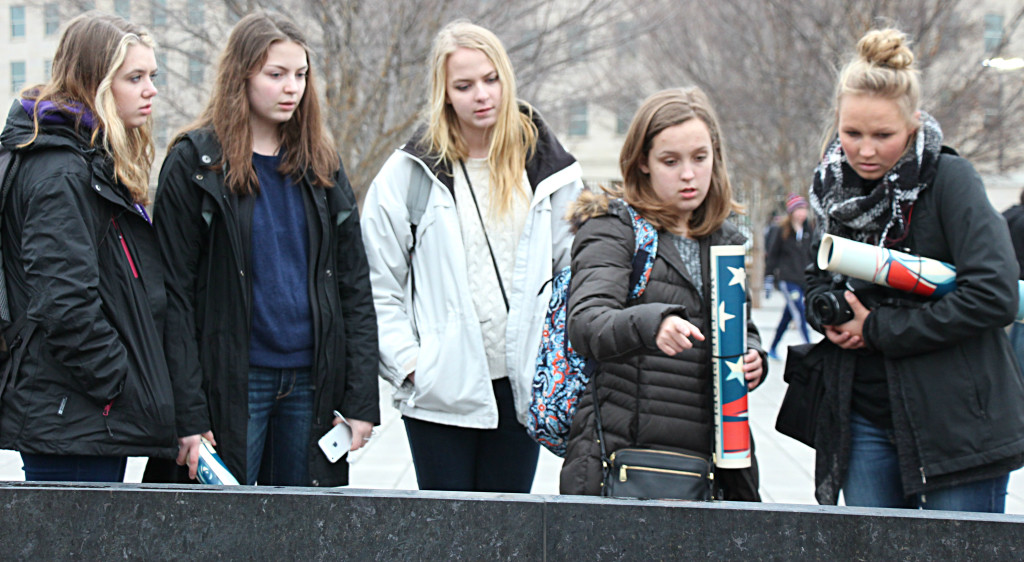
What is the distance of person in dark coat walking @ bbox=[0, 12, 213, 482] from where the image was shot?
7.68 ft

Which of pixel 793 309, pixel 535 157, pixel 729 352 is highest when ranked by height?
pixel 535 157

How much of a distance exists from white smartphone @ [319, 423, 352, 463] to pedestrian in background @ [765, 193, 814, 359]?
8.44 meters

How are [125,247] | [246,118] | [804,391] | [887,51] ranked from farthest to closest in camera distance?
[246,118] < [804,391] < [125,247] < [887,51]

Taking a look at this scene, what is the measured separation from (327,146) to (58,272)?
0.93 meters

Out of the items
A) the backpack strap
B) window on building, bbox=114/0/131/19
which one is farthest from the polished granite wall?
window on building, bbox=114/0/131/19

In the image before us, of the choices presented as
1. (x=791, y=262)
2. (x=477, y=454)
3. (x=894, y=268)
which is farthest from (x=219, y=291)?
(x=791, y=262)

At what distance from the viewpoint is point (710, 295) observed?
2338mm

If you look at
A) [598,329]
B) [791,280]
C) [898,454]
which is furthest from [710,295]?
[791,280]

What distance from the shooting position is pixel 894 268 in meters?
2.32

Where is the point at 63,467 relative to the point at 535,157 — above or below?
below

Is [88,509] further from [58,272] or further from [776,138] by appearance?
[776,138]

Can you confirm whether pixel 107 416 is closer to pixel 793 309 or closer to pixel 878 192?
pixel 878 192

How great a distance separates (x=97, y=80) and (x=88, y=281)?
615 millimetres

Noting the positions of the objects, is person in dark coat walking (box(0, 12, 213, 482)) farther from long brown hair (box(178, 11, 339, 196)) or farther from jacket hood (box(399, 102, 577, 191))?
jacket hood (box(399, 102, 577, 191))
